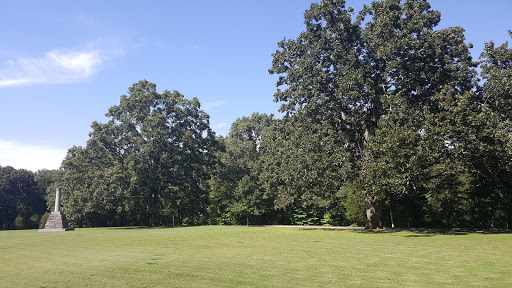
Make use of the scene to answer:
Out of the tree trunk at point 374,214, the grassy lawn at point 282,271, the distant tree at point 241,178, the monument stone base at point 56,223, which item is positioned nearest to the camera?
the grassy lawn at point 282,271

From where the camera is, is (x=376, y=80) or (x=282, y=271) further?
(x=376, y=80)

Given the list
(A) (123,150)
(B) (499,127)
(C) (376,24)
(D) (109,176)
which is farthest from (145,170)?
(B) (499,127)

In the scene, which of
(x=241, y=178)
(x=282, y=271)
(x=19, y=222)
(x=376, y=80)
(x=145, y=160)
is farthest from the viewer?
(x=19, y=222)

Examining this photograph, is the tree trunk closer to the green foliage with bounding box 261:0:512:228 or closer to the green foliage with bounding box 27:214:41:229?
the green foliage with bounding box 261:0:512:228

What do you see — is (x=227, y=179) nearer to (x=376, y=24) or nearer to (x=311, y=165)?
(x=311, y=165)

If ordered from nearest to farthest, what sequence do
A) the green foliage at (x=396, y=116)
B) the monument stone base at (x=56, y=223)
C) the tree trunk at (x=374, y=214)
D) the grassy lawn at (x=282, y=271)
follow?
the grassy lawn at (x=282, y=271) < the green foliage at (x=396, y=116) < the tree trunk at (x=374, y=214) < the monument stone base at (x=56, y=223)

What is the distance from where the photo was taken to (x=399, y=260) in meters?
10.7

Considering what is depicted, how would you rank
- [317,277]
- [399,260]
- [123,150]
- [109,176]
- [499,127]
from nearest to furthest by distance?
[317,277], [399,260], [499,127], [109,176], [123,150]

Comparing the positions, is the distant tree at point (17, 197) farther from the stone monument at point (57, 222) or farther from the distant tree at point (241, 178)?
the distant tree at point (241, 178)

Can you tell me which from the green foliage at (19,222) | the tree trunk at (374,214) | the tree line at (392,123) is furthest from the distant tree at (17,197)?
the tree trunk at (374,214)

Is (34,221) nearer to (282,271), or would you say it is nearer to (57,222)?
(57,222)

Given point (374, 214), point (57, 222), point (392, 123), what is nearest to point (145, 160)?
point (57, 222)

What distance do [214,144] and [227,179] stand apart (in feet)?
18.0

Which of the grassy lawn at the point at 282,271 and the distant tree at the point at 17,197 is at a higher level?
the distant tree at the point at 17,197
